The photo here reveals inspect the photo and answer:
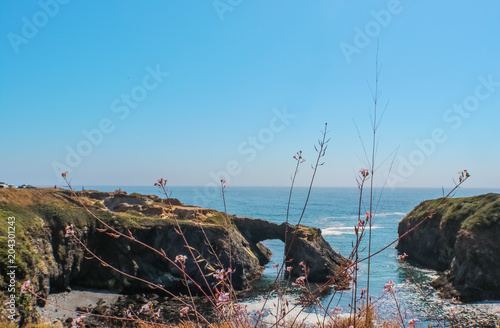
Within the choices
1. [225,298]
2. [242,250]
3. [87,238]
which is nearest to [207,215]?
[242,250]

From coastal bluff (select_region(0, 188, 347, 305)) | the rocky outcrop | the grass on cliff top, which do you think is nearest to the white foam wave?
the rocky outcrop

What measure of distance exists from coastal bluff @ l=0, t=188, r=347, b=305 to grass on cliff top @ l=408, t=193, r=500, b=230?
1326 cm

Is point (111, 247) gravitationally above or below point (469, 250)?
below

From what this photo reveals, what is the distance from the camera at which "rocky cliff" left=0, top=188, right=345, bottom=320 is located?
23984 mm

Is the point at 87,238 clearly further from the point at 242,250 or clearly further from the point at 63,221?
the point at 242,250

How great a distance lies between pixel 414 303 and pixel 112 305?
71.9 ft

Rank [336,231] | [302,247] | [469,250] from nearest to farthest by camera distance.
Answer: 1. [469,250]
2. [302,247]
3. [336,231]

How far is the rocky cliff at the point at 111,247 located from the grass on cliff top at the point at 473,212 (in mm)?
13355

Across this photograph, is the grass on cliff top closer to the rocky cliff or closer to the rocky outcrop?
the rocky outcrop

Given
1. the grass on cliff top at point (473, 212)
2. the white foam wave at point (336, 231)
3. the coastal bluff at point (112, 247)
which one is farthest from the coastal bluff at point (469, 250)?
the white foam wave at point (336, 231)

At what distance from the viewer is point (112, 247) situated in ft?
99.6

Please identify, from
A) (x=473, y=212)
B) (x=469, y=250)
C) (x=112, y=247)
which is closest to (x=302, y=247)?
(x=469, y=250)

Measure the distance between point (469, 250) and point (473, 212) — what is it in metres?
8.13

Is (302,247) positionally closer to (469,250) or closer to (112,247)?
(469,250)
